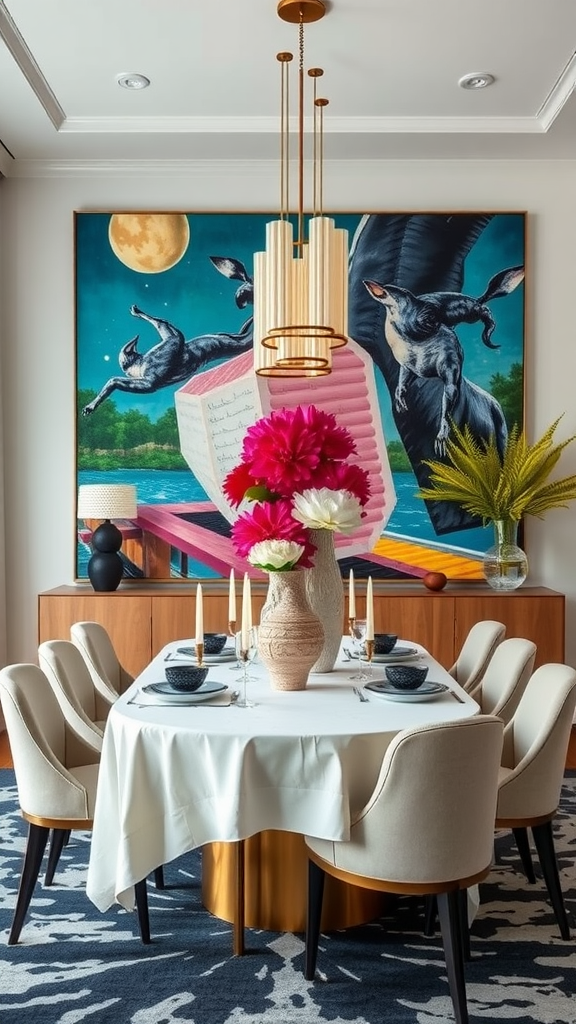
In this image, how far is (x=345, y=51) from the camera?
427 centimetres

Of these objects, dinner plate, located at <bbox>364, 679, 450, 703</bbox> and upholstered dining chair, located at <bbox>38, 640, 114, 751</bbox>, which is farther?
upholstered dining chair, located at <bbox>38, 640, 114, 751</bbox>

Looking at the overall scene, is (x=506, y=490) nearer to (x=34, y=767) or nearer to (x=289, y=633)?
(x=289, y=633)

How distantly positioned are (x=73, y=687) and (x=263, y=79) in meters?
2.95

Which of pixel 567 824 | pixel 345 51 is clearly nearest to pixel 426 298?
pixel 345 51

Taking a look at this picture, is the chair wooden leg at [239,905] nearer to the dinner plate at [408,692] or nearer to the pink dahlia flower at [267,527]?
the dinner plate at [408,692]

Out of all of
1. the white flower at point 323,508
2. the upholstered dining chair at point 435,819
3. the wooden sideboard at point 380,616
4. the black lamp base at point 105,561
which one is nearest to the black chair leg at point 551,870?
the upholstered dining chair at point 435,819

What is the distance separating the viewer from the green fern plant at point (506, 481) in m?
5.28

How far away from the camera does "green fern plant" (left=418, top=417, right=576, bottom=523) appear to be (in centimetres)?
528

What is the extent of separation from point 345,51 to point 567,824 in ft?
11.4

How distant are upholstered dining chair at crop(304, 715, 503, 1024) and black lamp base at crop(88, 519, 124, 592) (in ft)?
10.5

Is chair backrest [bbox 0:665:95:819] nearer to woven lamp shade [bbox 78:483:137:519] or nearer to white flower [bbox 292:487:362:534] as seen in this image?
white flower [bbox 292:487:362:534]

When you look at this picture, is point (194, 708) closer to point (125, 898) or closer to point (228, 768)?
point (228, 768)

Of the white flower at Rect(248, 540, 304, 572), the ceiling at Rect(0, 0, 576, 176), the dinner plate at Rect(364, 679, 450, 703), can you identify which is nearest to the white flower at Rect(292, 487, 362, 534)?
the white flower at Rect(248, 540, 304, 572)

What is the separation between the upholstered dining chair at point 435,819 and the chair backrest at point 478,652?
5.05 ft
